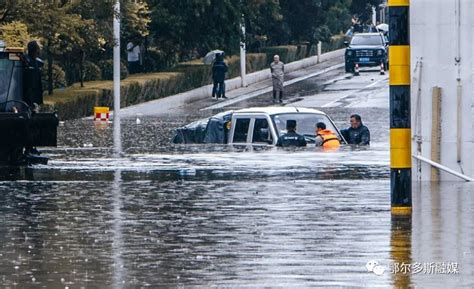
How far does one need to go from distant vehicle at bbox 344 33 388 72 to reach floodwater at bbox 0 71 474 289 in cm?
4493

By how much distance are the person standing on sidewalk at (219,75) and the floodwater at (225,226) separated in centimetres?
3309

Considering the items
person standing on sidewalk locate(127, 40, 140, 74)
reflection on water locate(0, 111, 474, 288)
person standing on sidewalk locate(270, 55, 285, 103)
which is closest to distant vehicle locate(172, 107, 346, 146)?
reflection on water locate(0, 111, 474, 288)

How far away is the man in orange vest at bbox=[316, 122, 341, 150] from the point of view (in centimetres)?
2441

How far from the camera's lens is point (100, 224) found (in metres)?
13.5

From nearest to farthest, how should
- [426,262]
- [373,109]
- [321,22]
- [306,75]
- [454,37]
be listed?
[426,262], [454,37], [373,109], [306,75], [321,22]

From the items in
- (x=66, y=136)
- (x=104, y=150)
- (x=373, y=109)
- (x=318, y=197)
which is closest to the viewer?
(x=318, y=197)

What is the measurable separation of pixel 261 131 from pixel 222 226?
1212 cm

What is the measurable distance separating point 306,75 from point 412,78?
50.0 meters

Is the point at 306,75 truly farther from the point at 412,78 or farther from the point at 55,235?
the point at 55,235

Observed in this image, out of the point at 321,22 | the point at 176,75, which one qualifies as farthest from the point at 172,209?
the point at 321,22

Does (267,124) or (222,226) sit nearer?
(222,226)

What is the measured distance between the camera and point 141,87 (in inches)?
2000

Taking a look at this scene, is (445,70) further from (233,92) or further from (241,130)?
(233,92)

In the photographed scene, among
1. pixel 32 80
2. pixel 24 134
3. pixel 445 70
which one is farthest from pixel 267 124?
pixel 445 70
